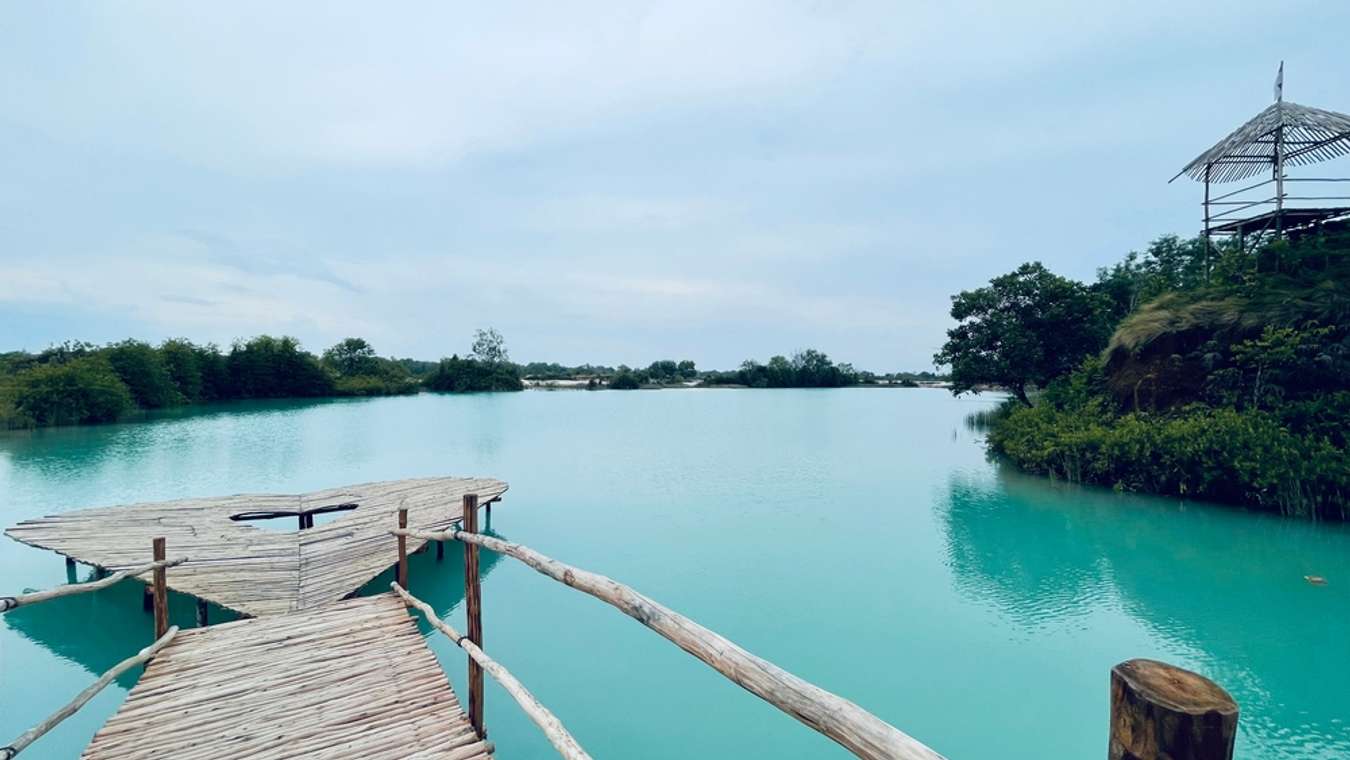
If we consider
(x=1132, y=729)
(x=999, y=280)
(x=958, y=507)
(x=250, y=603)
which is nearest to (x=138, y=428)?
(x=250, y=603)

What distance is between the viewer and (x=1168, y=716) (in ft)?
2.53

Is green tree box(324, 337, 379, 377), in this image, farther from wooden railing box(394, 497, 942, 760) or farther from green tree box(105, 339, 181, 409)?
wooden railing box(394, 497, 942, 760)

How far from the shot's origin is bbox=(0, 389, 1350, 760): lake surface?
4.16m

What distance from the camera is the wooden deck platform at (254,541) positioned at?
472 centimetres

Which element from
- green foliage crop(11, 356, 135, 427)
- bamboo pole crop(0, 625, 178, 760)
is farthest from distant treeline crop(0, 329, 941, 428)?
bamboo pole crop(0, 625, 178, 760)

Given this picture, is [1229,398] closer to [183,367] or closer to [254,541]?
[254,541]

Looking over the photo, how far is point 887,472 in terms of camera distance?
529 inches

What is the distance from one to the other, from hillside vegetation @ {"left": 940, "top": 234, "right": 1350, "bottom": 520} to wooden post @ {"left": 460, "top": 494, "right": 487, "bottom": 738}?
35.2 ft

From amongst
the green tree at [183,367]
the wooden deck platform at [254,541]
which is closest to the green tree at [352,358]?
the green tree at [183,367]

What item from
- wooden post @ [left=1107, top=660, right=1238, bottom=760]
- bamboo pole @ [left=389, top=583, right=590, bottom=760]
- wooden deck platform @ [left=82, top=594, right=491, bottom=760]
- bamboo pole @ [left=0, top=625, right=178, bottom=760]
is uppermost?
wooden post @ [left=1107, top=660, right=1238, bottom=760]

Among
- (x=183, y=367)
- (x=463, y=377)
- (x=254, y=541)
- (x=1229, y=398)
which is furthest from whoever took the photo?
(x=463, y=377)

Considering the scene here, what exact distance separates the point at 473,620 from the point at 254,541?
4.12 metres

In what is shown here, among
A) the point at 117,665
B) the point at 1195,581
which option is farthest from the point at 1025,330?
the point at 117,665

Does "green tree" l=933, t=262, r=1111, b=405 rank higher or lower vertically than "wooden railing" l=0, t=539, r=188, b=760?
higher
